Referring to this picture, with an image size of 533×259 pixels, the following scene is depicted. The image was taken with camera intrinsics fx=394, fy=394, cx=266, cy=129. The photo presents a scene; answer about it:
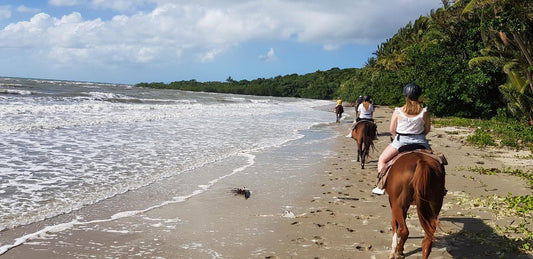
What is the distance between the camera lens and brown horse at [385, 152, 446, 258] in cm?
424

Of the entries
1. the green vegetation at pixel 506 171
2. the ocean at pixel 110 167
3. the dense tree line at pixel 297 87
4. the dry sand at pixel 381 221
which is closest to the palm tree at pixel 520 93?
A: the ocean at pixel 110 167

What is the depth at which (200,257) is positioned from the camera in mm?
4598

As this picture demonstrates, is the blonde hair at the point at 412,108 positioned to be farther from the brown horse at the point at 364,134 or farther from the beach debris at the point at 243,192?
the brown horse at the point at 364,134

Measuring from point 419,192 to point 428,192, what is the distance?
0.30 ft

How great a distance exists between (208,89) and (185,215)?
131629 mm

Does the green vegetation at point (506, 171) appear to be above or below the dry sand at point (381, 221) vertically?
above

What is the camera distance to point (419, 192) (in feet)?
14.0

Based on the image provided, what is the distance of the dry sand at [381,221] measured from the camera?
4828mm

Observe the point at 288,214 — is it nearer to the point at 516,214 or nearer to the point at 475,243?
the point at 475,243

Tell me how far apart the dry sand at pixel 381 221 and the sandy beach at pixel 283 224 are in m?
0.01

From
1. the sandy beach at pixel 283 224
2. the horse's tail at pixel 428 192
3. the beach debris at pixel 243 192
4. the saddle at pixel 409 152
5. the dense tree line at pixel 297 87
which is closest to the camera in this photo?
the horse's tail at pixel 428 192

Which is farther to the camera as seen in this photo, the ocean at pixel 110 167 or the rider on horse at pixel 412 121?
the ocean at pixel 110 167

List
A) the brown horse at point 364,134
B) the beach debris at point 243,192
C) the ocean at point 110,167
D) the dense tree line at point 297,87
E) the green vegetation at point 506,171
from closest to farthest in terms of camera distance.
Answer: the ocean at point 110,167, the beach debris at point 243,192, the green vegetation at point 506,171, the brown horse at point 364,134, the dense tree line at point 297,87

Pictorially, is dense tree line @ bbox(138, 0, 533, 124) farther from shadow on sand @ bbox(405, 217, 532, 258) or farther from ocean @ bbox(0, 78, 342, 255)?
shadow on sand @ bbox(405, 217, 532, 258)
